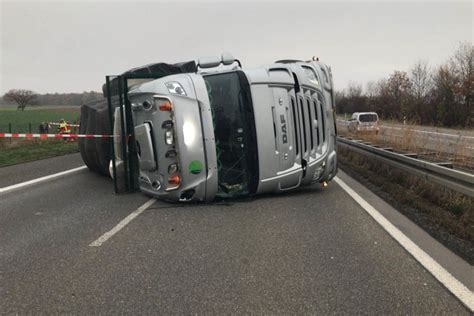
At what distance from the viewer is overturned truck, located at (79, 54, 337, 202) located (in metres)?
5.78

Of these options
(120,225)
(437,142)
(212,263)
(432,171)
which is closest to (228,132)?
(120,225)

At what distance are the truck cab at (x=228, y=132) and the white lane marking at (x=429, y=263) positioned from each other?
147cm

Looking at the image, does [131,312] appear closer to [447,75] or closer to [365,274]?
[365,274]

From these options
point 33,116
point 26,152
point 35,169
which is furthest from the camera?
point 33,116

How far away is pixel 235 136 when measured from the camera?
606cm

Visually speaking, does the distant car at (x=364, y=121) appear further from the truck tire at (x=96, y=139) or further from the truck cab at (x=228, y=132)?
the truck cab at (x=228, y=132)

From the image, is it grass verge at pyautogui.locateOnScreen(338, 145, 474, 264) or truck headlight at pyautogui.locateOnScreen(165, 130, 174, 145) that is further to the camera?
truck headlight at pyautogui.locateOnScreen(165, 130, 174, 145)

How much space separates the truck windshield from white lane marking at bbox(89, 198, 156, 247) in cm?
118

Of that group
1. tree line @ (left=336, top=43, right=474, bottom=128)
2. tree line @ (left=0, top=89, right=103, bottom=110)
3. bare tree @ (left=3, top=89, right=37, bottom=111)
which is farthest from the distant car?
bare tree @ (left=3, top=89, right=37, bottom=111)

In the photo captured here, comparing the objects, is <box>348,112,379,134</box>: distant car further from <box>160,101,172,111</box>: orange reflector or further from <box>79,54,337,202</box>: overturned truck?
<box>160,101,172,111</box>: orange reflector

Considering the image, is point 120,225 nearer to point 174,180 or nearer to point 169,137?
point 174,180

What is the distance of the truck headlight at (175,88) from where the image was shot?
5812mm

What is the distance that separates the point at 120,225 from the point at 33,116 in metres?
56.8

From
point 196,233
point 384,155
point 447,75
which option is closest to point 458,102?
point 447,75
